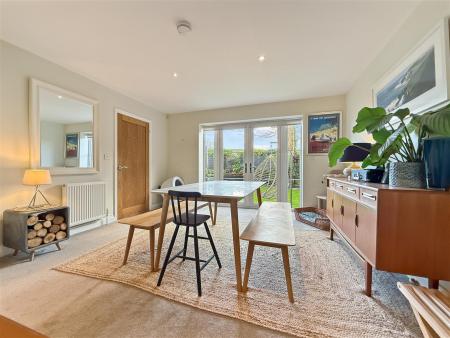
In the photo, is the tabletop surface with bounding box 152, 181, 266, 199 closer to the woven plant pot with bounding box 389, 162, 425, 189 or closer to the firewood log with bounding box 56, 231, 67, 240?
the woven plant pot with bounding box 389, 162, 425, 189

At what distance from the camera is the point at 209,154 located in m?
5.08

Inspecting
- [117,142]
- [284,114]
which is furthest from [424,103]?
[117,142]

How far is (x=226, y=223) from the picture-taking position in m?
3.48

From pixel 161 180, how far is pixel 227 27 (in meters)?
3.91

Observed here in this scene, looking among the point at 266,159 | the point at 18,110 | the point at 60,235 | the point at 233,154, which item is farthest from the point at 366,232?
the point at 18,110

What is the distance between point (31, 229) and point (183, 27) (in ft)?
9.03

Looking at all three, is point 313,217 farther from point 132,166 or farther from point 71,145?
point 71,145

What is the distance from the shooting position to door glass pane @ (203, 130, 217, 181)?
197 inches

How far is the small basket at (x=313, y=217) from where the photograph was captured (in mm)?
3107

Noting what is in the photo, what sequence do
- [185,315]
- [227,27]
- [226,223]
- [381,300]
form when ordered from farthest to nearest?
[226,223] < [227,27] < [381,300] < [185,315]

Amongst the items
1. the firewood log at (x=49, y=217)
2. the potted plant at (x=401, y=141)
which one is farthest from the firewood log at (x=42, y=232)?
the potted plant at (x=401, y=141)

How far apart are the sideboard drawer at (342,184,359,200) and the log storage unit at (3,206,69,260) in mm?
3307

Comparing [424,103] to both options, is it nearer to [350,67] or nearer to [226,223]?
[350,67]

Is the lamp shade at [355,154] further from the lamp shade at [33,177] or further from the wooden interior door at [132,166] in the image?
the wooden interior door at [132,166]
